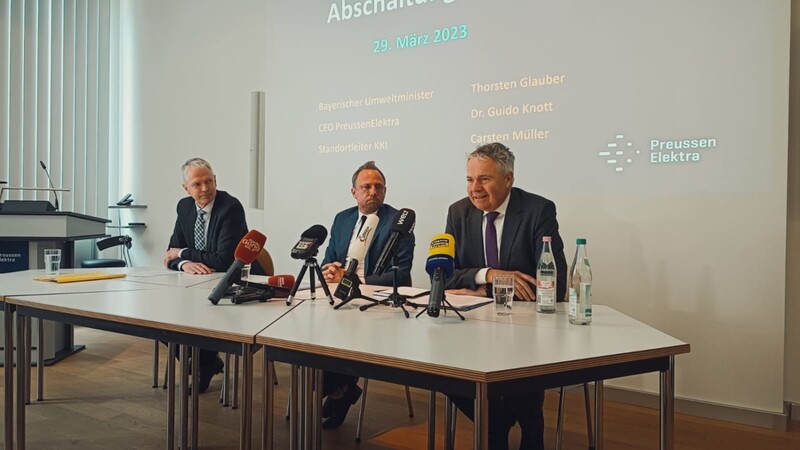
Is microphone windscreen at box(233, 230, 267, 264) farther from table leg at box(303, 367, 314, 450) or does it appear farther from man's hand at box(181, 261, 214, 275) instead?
man's hand at box(181, 261, 214, 275)

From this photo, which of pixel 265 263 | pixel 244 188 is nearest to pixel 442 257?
pixel 265 263

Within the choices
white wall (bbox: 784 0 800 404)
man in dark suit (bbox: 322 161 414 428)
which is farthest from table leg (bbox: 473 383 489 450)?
white wall (bbox: 784 0 800 404)

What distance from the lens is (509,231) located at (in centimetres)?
257

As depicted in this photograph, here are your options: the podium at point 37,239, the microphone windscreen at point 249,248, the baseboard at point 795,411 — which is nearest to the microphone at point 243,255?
the microphone windscreen at point 249,248

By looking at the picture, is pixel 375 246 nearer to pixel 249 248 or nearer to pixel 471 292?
pixel 471 292

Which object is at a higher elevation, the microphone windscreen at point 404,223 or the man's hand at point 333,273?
the microphone windscreen at point 404,223

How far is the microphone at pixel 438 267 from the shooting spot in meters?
1.77

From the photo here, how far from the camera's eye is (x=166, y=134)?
5.58 metres

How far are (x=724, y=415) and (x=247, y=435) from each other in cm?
246

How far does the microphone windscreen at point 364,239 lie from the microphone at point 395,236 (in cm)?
91

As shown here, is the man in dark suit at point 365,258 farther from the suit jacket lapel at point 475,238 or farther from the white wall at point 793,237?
the white wall at point 793,237

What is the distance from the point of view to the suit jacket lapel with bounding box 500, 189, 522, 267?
8.38ft

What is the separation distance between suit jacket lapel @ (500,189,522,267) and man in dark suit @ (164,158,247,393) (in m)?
1.53

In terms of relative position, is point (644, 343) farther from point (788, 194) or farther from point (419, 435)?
point (788, 194)
